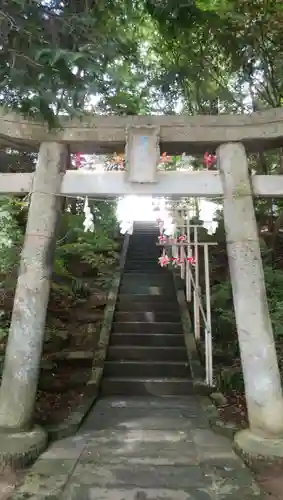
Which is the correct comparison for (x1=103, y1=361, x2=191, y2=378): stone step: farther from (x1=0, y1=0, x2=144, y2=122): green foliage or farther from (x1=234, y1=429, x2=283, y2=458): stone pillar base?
(x1=0, y1=0, x2=144, y2=122): green foliage

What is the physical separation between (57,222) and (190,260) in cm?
343

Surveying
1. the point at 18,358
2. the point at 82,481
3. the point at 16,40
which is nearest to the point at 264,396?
the point at 82,481

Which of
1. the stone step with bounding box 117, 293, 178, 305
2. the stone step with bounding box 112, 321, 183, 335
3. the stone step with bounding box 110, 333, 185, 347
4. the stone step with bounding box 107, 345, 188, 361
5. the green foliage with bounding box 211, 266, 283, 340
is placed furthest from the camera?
the stone step with bounding box 117, 293, 178, 305

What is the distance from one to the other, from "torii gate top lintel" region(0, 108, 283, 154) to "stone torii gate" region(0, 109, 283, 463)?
0.01 meters

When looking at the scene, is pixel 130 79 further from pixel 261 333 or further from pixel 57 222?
pixel 261 333

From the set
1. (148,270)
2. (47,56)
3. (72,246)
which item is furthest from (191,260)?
(47,56)

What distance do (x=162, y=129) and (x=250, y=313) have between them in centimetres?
245

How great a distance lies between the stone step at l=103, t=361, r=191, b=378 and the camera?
7238 mm

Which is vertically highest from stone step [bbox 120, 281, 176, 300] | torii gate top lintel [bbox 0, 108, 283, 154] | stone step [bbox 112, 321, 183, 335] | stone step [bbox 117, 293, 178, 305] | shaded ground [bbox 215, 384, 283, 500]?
torii gate top lintel [bbox 0, 108, 283, 154]

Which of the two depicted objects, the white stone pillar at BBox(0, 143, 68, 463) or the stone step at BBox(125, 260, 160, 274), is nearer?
the white stone pillar at BBox(0, 143, 68, 463)

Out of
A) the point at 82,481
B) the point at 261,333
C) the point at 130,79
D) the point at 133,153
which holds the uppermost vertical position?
the point at 130,79

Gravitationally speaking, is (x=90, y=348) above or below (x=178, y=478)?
above

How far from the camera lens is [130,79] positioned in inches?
209

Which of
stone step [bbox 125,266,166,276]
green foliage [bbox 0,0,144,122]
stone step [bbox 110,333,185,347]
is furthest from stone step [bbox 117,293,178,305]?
green foliage [bbox 0,0,144,122]
